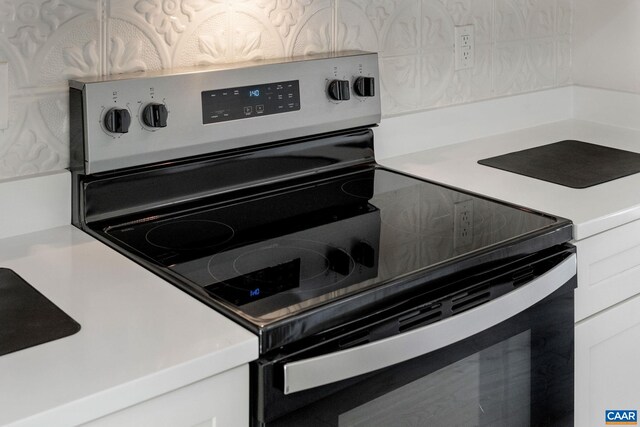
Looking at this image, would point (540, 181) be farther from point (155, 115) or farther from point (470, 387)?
point (155, 115)

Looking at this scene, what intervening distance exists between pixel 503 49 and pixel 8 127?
1288 millimetres

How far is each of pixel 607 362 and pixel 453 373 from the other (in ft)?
1.67

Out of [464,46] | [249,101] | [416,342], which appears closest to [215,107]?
[249,101]

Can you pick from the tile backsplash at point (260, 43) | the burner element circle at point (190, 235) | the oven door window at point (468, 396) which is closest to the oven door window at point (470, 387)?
the oven door window at point (468, 396)

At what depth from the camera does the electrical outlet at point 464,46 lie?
2023mm

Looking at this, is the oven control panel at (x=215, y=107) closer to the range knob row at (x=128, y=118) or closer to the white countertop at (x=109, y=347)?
the range knob row at (x=128, y=118)

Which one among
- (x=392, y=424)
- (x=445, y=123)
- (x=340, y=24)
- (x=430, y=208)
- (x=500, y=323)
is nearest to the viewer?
(x=392, y=424)

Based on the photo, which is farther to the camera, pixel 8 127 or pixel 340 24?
pixel 340 24

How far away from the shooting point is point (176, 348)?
3.32 ft

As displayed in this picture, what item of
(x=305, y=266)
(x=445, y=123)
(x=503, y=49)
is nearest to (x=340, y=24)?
(x=445, y=123)

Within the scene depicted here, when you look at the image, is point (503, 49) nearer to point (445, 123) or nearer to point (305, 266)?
point (445, 123)

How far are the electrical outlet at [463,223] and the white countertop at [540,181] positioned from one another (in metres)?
0.09

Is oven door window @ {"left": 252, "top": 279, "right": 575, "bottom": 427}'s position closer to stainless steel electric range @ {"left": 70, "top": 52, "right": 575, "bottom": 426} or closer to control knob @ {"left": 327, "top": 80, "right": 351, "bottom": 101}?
stainless steel electric range @ {"left": 70, "top": 52, "right": 575, "bottom": 426}

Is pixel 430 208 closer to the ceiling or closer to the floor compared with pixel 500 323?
closer to the ceiling
